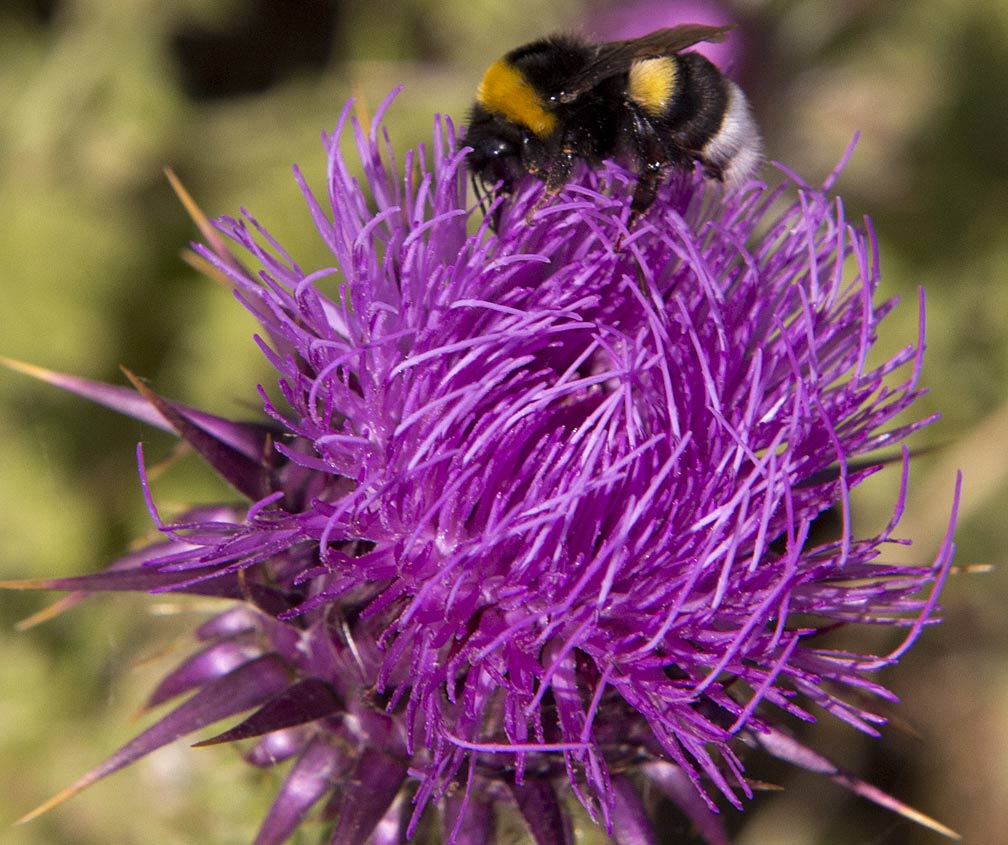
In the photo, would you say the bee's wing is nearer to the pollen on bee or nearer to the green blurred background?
the pollen on bee

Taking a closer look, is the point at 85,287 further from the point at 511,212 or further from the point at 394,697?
the point at 394,697

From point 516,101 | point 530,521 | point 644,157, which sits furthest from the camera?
point 644,157

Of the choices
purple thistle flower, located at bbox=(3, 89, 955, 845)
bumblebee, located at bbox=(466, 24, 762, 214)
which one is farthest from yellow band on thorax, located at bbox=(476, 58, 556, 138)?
purple thistle flower, located at bbox=(3, 89, 955, 845)

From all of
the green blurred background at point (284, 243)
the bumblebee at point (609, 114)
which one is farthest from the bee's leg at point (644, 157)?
the green blurred background at point (284, 243)

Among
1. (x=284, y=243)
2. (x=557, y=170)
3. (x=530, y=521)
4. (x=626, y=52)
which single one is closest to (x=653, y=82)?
(x=626, y=52)

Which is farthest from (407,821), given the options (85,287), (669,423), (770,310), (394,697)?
(85,287)

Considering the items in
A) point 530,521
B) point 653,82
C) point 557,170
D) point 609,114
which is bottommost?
point 530,521

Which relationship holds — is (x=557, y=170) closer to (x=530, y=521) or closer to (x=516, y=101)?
(x=516, y=101)
